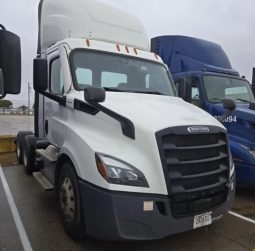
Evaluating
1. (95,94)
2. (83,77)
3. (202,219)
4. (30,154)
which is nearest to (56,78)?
(83,77)

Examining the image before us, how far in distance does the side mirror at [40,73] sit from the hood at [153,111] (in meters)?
0.79

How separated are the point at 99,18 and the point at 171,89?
1.75 m

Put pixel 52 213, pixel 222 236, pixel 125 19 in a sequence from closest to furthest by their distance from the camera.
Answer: pixel 222 236, pixel 52 213, pixel 125 19

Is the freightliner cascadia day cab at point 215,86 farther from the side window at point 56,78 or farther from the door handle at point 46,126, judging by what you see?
the door handle at point 46,126

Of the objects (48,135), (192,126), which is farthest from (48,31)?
(192,126)

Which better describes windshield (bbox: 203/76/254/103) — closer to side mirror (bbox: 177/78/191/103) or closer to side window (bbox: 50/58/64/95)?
side mirror (bbox: 177/78/191/103)

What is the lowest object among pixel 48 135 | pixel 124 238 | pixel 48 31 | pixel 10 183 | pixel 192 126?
pixel 10 183

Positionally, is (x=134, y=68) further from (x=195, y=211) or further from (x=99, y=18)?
(x=195, y=211)

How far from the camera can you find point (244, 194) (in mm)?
6754

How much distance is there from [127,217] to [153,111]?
4.27ft

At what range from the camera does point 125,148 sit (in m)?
3.86

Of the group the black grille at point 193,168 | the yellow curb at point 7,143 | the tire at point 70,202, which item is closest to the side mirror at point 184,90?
the black grille at point 193,168

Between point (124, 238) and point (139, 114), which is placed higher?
point (139, 114)

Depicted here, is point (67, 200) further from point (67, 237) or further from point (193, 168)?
point (193, 168)
